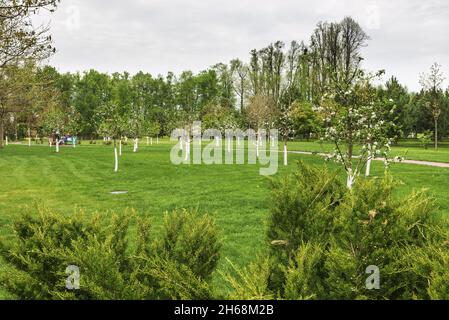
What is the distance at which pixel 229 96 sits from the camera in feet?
334

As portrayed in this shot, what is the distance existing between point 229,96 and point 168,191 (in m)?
86.6

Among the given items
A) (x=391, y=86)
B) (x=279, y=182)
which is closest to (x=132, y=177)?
(x=279, y=182)

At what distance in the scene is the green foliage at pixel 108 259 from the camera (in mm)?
Answer: 2783

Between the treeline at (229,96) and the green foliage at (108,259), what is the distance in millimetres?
29461

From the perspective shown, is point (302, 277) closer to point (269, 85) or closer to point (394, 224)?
point (394, 224)

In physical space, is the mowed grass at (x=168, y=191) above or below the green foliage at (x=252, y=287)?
below

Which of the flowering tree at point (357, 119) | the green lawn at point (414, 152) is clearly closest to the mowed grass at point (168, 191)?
the flowering tree at point (357, 119)

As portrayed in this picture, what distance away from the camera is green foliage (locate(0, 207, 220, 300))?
2.78 meters
